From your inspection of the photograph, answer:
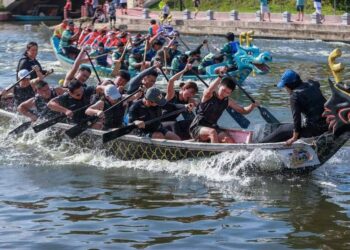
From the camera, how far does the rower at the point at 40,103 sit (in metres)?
Result: 16.2

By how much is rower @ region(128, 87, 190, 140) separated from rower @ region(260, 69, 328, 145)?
7.87 feet

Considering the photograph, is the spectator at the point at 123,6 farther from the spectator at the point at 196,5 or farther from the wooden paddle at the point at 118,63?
the wooden paddle at the point at 118,63

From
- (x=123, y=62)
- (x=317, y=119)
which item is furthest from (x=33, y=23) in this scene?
(x=317, y=119)

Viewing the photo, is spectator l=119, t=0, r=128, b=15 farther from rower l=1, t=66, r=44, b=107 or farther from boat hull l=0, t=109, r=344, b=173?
boat hull l=0, t=109, r=344, b=173

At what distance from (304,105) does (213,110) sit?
1773 mm

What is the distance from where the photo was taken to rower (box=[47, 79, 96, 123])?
49.8ft

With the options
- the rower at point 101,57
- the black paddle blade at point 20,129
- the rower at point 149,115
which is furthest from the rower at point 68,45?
the rower at point 149,115

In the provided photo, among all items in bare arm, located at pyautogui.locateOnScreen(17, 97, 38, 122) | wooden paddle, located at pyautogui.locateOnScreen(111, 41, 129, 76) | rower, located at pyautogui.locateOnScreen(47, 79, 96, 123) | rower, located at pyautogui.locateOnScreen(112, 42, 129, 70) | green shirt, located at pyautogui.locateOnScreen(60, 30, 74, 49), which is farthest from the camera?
green shirt, located at pyautogui.locateOnScreen(60, 30, 74, 49)

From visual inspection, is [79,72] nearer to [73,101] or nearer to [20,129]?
[73,101]

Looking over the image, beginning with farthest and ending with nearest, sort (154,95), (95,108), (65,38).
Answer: (65,38), (95,108), (154,95)

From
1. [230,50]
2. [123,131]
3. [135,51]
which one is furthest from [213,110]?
[135,51]

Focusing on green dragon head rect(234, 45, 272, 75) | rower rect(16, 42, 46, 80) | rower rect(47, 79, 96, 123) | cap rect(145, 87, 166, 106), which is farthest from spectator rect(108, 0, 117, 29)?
cap rect(145, 87, 166, 106)

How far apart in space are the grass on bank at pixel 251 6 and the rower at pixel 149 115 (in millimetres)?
28189

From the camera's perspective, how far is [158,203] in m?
12.2
